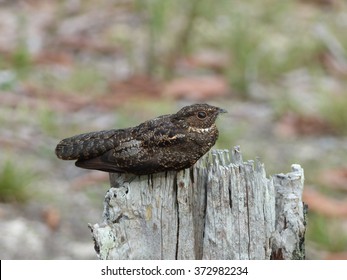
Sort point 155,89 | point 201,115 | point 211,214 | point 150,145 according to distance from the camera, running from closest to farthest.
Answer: point 211,214
point 150,145
point 201,115
point 155,89

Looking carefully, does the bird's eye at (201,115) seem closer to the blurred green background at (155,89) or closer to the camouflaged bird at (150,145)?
the camouflaged bird at (150,145)

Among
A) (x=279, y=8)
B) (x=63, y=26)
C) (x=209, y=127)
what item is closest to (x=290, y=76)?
(x=279, y=8)

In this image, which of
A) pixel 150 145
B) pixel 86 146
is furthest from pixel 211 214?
pixel 86 146

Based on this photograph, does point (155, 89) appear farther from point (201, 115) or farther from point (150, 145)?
point (150, 145)

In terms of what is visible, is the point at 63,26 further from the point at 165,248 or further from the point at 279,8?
the point at 165,248

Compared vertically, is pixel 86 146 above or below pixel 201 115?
below

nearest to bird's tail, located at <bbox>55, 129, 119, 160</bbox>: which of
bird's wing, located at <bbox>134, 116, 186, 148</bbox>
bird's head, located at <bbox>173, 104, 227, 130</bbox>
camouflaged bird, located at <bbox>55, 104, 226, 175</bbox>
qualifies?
camouflaged bird, located at <bbox>55, 104, 226, 175</bbox>

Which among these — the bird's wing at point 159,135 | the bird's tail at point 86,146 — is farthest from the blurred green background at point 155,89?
the bird's wing at point 159,135
